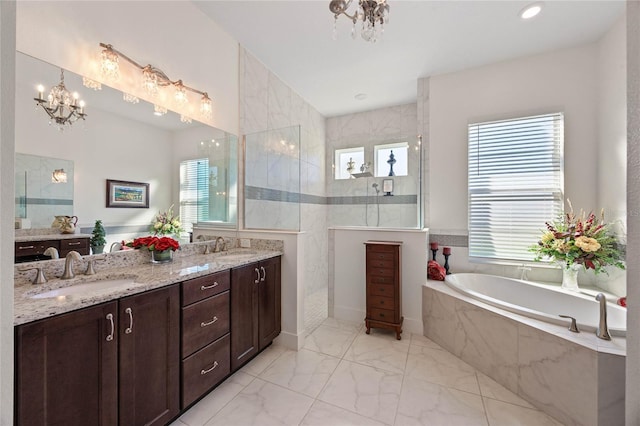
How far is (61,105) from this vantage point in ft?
4.63

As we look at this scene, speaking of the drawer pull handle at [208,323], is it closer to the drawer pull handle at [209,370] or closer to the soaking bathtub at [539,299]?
the drawer pull handle at [209,370]

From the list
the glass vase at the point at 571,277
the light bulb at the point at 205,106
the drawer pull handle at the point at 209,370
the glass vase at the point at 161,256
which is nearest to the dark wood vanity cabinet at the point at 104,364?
the drawer pull handle at the point at 209,370

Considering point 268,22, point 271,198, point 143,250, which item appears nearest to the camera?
point 143,250

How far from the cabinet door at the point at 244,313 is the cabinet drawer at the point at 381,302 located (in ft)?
3.88

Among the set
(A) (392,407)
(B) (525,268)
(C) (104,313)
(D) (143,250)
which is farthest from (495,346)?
(D) (143,250)

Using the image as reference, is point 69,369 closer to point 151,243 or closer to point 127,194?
point 151,243

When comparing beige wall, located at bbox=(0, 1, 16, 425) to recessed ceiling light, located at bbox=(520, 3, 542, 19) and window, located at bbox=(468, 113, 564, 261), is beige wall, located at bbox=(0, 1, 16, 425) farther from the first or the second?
window, located at bbox=(468, 113, 564, 261)

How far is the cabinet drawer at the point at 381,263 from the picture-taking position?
2.49 metres

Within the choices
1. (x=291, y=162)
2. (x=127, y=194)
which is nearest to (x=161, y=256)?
(x=127, y=194)

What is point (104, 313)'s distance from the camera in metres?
1.12

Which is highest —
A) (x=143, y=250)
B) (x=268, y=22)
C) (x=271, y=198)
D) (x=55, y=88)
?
(x=268, y=22)

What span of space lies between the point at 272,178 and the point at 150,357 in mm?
1995

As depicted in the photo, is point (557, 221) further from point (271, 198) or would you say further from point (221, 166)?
point (221, 166)

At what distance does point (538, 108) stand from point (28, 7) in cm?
413
